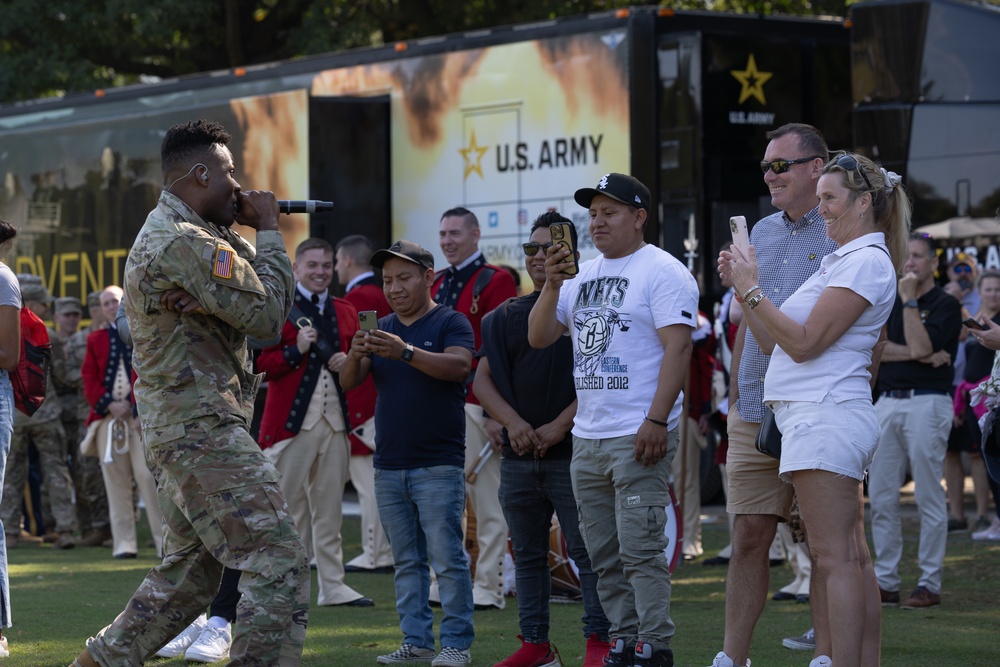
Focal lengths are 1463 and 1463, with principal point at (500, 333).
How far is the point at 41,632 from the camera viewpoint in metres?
8.10

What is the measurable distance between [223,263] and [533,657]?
2.66m

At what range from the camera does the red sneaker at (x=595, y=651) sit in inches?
269

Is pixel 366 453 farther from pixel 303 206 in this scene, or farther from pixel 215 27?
pixel 215 27

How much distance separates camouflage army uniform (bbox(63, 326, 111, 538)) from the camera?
43.4 ft

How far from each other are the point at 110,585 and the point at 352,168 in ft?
16.7

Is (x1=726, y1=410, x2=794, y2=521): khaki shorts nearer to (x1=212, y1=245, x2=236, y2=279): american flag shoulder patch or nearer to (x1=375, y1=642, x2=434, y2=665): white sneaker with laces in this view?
(x1=375, y1=642, x2=434, y2=665): white sneaker with laces

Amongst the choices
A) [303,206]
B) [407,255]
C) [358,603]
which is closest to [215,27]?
[358,603]

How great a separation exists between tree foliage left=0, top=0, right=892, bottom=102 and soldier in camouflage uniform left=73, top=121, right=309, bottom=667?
17.5 metres

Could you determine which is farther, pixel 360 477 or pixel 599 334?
pixel 360 477

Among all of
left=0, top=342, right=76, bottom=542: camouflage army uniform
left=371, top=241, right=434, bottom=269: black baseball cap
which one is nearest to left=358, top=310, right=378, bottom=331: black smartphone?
left=371, top=241, right=434, bottom=269: black baseball cap

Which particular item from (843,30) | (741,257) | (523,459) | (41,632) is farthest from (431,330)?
(843,30)

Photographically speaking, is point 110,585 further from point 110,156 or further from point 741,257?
point 110,156

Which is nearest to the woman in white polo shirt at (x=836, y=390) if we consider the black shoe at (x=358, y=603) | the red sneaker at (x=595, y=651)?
the red sneaker at (x=595, y=651)

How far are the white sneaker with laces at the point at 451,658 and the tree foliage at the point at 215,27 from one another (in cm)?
1677
